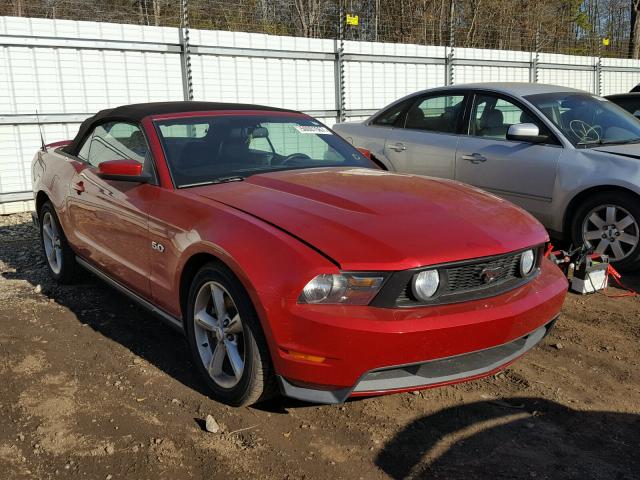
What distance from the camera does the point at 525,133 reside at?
562 centimetres

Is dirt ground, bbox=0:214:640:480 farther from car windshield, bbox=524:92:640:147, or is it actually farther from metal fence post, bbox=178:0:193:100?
metal fence post, bbox=178:0:193:100

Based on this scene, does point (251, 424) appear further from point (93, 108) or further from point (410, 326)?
point (93, 108)

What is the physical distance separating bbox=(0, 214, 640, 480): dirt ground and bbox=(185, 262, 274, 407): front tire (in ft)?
0.50

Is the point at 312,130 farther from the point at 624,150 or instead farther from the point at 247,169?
the point at 624,150

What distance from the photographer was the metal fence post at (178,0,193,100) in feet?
31.1

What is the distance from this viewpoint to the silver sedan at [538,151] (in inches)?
207

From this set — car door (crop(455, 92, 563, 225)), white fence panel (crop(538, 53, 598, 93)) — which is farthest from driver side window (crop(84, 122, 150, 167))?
white fence panel (crop(538, 53, 598, 93))

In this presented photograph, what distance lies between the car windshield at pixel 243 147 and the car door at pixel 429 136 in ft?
6.76

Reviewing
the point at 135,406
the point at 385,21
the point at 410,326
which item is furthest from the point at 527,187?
the point at 385,21

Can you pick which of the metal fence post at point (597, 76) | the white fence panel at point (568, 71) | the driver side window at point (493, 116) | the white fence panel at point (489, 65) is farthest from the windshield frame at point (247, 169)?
the metal fence post at point (597, 76)

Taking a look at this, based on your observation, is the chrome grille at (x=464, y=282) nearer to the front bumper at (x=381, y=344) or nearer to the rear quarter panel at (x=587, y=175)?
the front bumper at (x=381, y=344)

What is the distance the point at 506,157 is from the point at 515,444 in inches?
143

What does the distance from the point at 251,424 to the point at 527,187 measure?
3789 millimetres

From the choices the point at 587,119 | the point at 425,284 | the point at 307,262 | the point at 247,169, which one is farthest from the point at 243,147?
the point at 587,119
